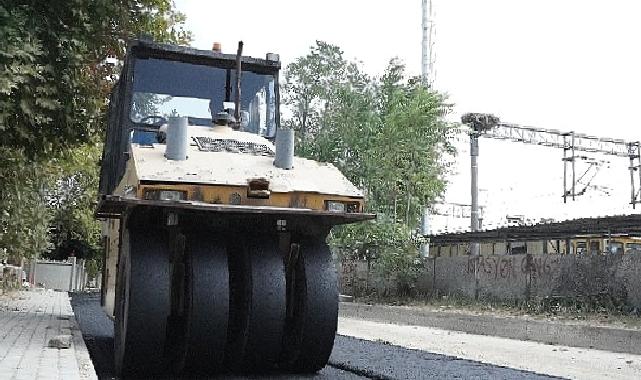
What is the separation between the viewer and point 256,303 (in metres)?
6.33

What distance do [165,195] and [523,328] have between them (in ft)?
33.6

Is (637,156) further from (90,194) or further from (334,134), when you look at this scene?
(90,194)

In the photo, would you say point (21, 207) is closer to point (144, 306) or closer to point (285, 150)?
point (285, 150)

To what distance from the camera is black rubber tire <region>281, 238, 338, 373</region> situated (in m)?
6.71

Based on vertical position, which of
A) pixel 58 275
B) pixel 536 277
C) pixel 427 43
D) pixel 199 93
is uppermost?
pixel 427 43

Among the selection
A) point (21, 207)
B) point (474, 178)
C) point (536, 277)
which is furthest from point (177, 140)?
point (474, 178)

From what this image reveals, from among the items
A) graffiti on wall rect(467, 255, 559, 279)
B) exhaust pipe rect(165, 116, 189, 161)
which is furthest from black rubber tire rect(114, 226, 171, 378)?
graffiti on wall rect(467, 255, 559, 279)

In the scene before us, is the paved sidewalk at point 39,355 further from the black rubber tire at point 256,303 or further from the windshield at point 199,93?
the windshield at point 199,93

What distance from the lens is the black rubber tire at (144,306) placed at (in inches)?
236

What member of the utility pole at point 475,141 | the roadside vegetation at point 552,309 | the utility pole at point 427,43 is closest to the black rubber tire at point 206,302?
the roadside vegetation at point 552,309

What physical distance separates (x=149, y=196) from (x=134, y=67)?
2.82 metres

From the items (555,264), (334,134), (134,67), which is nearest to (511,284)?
(555,264)

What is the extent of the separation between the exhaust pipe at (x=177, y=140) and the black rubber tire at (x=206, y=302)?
26.5 inches

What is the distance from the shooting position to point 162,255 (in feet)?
20.6
